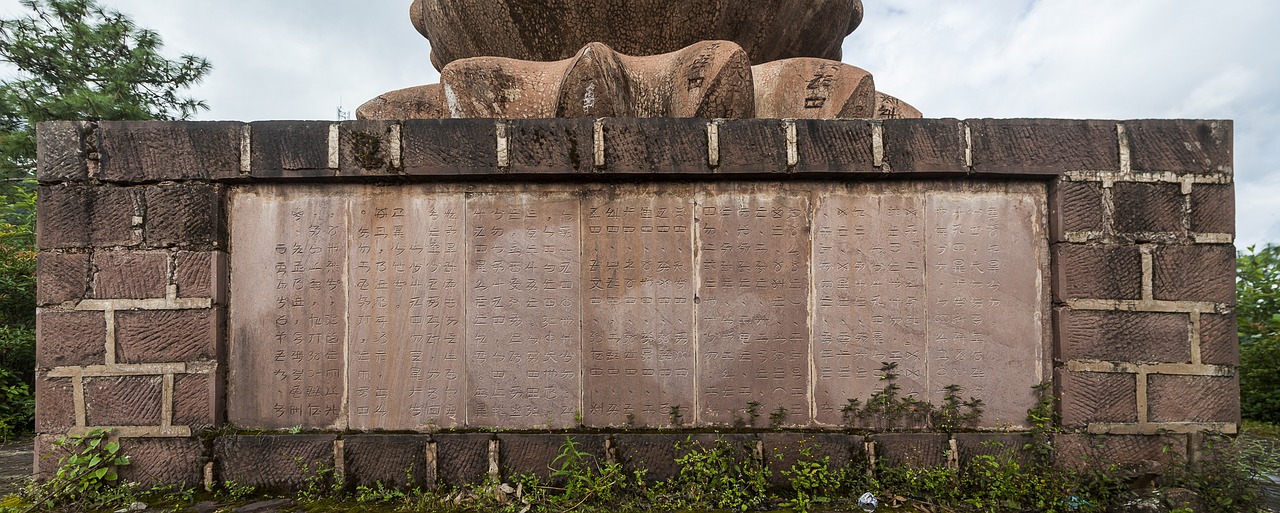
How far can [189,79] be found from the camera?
10.4m

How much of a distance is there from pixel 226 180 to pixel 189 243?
452mm

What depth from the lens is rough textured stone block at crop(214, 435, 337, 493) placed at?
3.31 metres

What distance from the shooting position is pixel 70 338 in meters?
3.28

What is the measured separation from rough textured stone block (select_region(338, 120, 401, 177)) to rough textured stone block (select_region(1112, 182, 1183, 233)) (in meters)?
4.59

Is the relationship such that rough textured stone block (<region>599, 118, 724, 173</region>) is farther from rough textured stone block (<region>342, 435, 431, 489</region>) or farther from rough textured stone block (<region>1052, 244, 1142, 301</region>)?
rough textured stone block (<region>1052, 244, 1142, 301</region>)

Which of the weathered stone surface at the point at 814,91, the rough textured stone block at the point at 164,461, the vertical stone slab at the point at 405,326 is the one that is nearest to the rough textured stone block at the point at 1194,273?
the weathered stone surface at the point at 814,91

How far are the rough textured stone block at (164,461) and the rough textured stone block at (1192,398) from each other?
593 centimetres

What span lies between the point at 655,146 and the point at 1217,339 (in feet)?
12.1

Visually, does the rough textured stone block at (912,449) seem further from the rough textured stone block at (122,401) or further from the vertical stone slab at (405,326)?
the rough textured stone block at (122,401)

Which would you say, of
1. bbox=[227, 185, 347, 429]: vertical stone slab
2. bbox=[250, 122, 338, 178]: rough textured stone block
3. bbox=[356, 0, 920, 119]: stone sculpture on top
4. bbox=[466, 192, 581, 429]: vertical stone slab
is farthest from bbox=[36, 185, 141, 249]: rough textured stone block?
bbox=[466, 192, 581, 429]: vertical stone slab

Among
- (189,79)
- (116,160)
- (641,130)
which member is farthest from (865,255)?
(189,79)

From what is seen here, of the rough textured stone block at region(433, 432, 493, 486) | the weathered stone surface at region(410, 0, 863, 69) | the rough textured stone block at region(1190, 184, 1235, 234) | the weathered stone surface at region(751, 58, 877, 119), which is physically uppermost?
the weathered stone surface at region(410, 0, 863, 69)

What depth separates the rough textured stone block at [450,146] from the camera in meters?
3.39

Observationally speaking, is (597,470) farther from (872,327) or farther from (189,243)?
(189,243)
